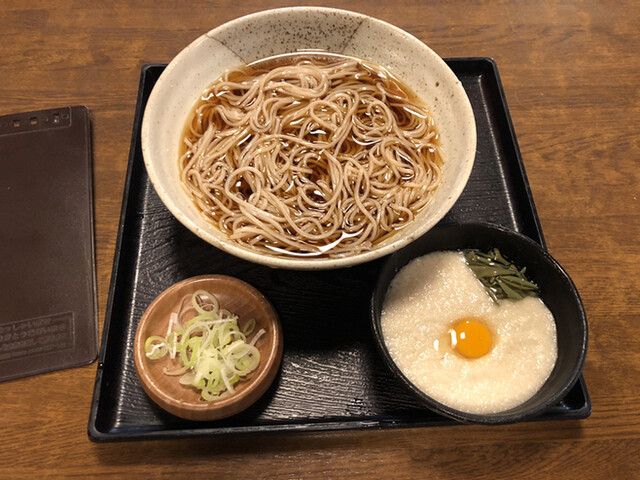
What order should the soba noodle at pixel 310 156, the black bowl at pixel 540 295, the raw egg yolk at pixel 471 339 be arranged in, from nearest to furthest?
the black bowl at pixel 540 295 < the raw egg yolk at pixel 471 339 < the soba noodle at pixel 310 156

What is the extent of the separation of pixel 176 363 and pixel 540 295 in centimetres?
129

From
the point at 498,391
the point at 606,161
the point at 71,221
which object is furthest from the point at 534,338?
the point at 71,221

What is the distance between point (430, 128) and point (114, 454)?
5.54ft

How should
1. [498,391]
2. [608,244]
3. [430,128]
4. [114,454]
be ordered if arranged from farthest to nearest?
[608,244] < [430,128] < [114,454] < [498,391]

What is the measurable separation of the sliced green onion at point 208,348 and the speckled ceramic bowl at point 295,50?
0.28 m

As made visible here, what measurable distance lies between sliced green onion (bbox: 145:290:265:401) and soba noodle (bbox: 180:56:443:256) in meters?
0.29

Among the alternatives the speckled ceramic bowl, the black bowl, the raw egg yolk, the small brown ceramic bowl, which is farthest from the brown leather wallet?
the raw egg yolk

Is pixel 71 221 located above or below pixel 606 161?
below

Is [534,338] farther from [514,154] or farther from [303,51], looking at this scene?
[303,51]

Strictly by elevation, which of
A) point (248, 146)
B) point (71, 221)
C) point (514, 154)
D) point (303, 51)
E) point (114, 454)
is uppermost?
point (303, 51)

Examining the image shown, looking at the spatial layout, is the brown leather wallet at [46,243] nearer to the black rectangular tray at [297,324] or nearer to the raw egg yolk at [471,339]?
the black rectangular tray at [297,324]

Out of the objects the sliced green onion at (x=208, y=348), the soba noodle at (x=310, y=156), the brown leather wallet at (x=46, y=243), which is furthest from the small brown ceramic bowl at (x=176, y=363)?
the brown leather wallet at (x=46, y=243)

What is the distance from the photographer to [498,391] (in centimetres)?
145

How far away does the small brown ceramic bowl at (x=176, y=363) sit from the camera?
142cm
